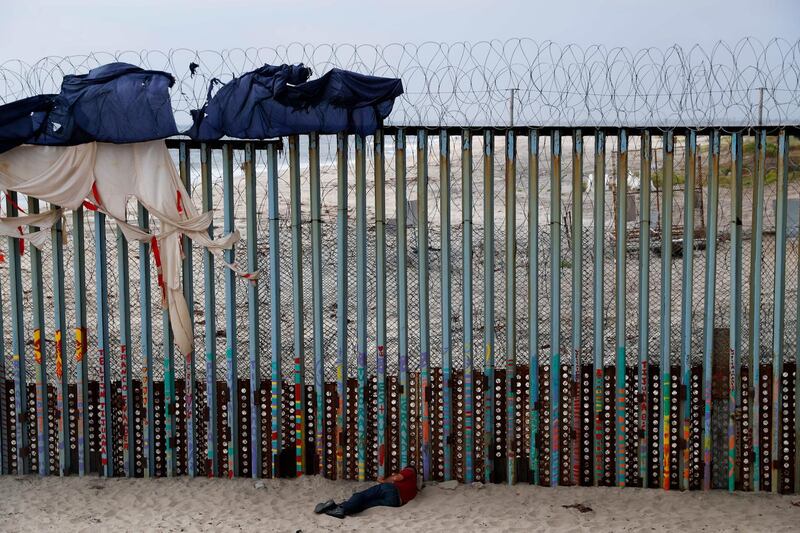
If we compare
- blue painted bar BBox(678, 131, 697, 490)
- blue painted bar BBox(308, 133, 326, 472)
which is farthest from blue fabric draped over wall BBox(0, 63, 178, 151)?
blue painted bar BBox(678, 131, 697, 490)

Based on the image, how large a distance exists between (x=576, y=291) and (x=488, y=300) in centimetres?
66

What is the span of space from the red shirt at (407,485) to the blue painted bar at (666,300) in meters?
1.86

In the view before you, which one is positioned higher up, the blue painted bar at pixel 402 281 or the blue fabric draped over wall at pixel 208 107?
the blue fabric draped over wall at pixel 208 107

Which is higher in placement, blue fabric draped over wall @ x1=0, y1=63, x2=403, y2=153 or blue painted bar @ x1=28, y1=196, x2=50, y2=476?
blue fabric draped over wall @ x1=0, y1=63, x2=403, y2=153

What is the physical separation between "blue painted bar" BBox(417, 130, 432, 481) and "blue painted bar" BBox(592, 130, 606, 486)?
1.24m

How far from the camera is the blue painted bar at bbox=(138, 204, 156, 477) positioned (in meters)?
6.32

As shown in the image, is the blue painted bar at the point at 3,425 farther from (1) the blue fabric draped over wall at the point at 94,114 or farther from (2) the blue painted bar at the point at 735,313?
(2) the blue painted bar at the point at 735,313

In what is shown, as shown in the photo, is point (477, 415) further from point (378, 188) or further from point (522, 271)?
point (522, 271)

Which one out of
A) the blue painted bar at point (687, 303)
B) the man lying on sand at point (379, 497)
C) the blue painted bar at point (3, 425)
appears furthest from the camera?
the blue painted bar at point (3, 425)

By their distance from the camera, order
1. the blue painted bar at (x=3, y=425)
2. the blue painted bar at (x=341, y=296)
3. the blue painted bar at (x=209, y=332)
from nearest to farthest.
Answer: the blue painted bar at (x=341, y=296)
the blue painted bar at (x=209, y=332)
the blue painted bar at (x=3, y=425)

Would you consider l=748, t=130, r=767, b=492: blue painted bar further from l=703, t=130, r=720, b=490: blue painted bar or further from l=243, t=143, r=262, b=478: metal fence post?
l=243, t=143, r=262, b=478: metal fence post

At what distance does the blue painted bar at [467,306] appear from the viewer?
6.14 metres

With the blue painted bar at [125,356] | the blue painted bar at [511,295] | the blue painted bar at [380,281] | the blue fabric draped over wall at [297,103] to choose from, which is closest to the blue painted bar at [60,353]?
the blue painted bar at [125,356]

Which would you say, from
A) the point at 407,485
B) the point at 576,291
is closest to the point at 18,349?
the point at 407,485
